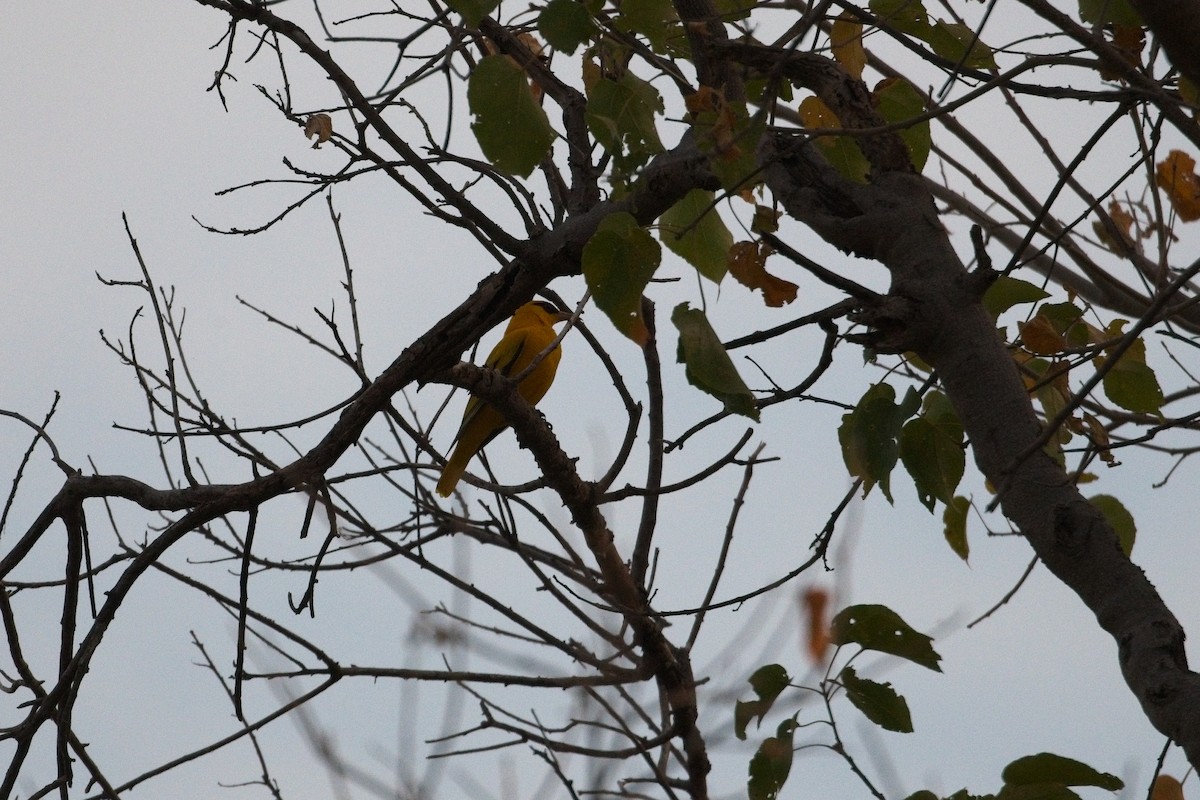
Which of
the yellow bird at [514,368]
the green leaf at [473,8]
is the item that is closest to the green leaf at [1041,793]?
the green leaf at [473,8]

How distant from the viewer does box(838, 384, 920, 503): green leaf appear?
1849 millimetres

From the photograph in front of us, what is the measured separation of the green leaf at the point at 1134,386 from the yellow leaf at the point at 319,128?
1.93 meters

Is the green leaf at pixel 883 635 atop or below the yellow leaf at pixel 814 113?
below

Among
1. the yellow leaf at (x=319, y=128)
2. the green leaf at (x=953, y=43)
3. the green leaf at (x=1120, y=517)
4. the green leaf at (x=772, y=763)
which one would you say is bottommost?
the green leaf at (x=772, y=763)

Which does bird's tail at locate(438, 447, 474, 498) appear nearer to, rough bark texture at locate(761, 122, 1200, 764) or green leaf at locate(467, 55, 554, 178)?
green leaf at locate(467, 55, 554, 178)

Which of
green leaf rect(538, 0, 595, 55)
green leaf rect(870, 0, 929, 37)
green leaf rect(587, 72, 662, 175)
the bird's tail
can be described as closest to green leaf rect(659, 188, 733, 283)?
green leaf rect(587, 72, 662, 175)

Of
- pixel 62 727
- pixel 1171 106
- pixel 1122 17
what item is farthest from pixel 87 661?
pixel 1122 17

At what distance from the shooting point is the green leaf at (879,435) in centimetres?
185

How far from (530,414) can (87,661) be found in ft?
5.44

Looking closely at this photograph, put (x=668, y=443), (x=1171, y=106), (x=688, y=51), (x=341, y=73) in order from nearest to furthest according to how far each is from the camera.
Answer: (x=1171, y=106) < (x=688, y=51) < (x=668, y=443) < (x=341, y=73)

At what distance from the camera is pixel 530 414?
3.31 metres

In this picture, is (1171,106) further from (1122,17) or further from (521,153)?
(521,153)

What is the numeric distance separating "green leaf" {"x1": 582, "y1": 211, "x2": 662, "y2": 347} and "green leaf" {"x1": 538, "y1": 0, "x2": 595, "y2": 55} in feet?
0.83

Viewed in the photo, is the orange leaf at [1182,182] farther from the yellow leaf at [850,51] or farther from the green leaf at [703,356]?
the green leaf at [703,356]
